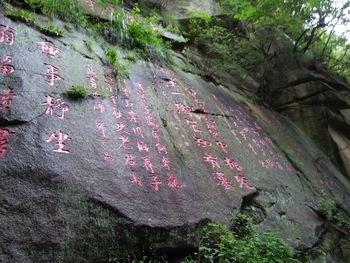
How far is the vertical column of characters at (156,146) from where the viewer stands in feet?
13.3

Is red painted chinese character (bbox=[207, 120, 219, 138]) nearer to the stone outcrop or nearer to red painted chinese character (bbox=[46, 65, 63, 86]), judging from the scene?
red painted chinese character (bbox=[46, 65, 63, 86])

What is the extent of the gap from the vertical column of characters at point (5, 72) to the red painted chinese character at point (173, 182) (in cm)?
185

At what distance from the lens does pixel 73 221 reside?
3.02 meters

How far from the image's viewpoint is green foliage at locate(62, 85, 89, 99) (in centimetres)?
405

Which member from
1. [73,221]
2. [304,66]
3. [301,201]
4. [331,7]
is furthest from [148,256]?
[304,66]

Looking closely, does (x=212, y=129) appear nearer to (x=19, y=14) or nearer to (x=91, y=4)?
(x=91, y=4)

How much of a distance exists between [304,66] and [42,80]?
903cm

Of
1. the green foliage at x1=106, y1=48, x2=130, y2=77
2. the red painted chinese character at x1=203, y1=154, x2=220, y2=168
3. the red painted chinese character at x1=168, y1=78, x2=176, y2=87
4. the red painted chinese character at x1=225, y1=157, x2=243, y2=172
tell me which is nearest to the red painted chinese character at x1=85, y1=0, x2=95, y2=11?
the green foliage at x1=106, y1=48, x2=130, y2=77

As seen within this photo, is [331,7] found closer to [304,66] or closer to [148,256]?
[304,66]

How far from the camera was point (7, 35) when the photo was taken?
4133 millimetres

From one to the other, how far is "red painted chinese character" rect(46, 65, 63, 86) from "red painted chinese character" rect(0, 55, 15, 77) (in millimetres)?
408

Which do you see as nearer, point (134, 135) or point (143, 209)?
point (143, 209)

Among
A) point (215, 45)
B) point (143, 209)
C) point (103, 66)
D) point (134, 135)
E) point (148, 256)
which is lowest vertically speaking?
point (148, 256)

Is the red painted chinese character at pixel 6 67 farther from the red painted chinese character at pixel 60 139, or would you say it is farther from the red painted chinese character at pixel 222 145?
the red painted chinese character at pixel 222 145
